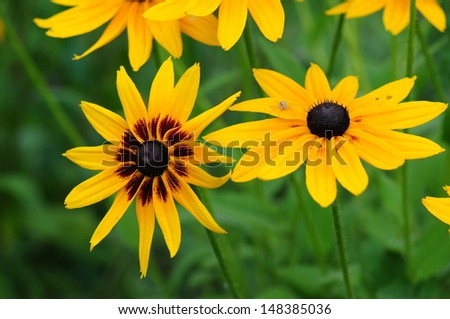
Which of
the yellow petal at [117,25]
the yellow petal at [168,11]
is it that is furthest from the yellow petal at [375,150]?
the yellow petal at [117,25]

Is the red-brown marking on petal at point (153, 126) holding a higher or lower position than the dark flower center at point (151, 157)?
higher

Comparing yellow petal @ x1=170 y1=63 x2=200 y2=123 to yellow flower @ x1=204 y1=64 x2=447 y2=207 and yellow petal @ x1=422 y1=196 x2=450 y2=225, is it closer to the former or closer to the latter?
yellow flower @ x1=204 y1=64 x2=447 y2=207

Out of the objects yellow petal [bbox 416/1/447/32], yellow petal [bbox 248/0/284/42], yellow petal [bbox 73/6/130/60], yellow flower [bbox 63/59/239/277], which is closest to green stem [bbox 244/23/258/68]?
yellow petal [bbox 248/0/284/42]

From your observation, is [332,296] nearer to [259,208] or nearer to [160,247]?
[259,208]

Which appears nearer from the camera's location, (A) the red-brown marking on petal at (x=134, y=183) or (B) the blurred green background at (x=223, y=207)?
(A) the red-brown marking on petal at (x=134, y=183)

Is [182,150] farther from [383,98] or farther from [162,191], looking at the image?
[383,98]

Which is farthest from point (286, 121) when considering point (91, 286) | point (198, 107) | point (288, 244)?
point (91, 286)

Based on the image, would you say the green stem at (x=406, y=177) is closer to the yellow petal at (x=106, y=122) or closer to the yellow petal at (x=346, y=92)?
the yellow petal at (x=346, y=92)
